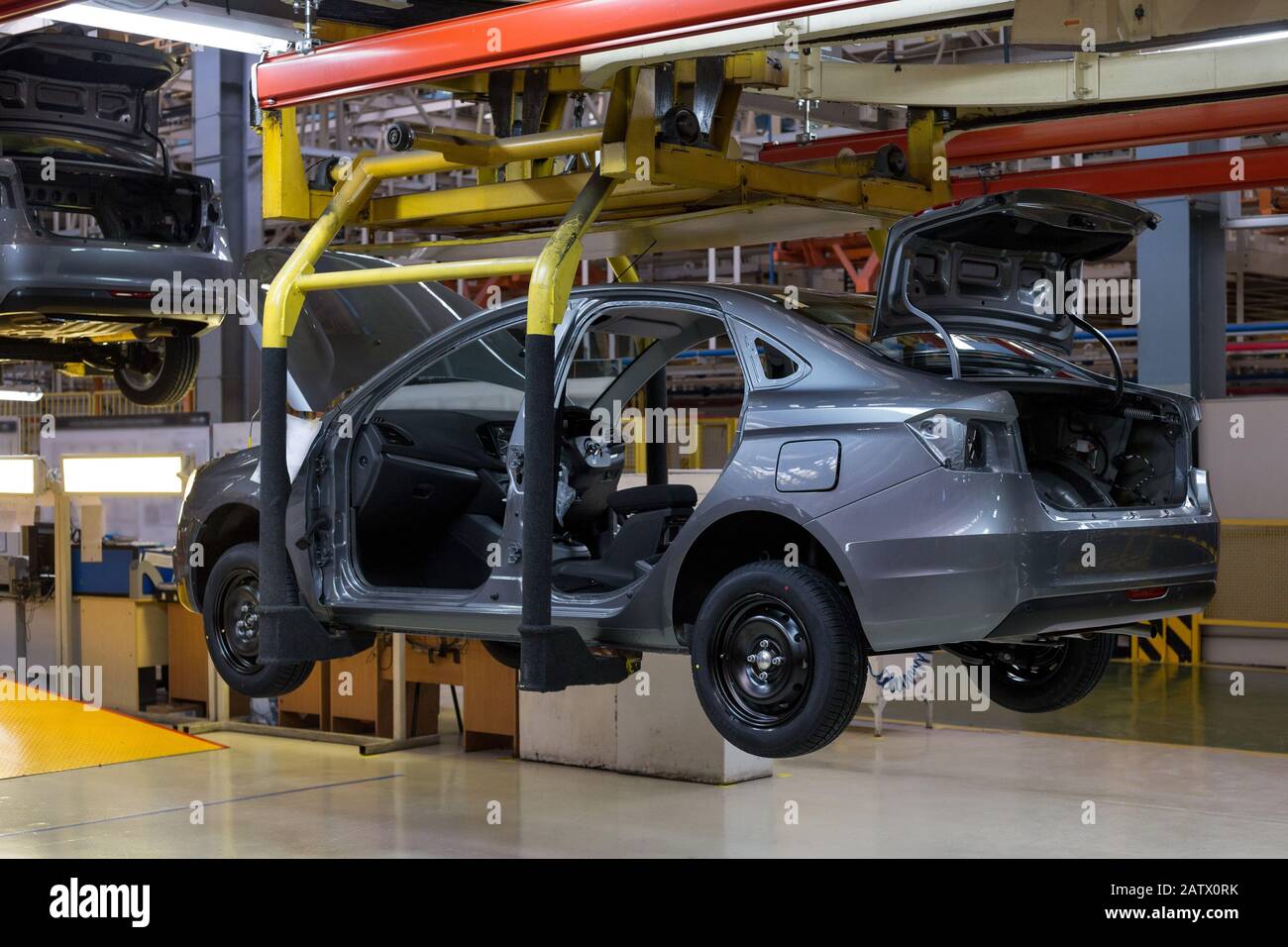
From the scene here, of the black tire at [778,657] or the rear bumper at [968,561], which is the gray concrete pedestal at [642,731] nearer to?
the black tire at [778,657]

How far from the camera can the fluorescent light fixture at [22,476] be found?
10844mm

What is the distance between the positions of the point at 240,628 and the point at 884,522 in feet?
9.81

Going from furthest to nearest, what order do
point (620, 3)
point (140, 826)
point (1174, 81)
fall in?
point (140, 826) < point (1174, 81) < point (620, 3)

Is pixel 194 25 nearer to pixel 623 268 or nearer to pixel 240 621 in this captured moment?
pixel 623 268

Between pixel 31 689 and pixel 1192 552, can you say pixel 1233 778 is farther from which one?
pixel 31 689

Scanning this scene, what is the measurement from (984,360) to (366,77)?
7.25 feet

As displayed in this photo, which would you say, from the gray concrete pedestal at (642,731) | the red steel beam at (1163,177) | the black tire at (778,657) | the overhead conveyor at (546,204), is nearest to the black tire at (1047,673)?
the black tire at (778,657)

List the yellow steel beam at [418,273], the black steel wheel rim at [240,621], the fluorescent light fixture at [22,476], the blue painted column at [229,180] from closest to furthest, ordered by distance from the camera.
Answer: the yellow steel beam at [418,273] < the black steel wheel rim at [240,621] < the fluorescent light fixture at [22,476] < the blue painted column at [229,180]

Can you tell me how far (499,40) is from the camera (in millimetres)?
4820

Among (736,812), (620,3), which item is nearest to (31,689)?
(736,812)

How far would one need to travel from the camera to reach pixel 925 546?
13.8ft

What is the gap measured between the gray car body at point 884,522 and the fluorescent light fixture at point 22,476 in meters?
6.54

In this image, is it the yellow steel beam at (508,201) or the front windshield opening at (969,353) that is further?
the yellow steel beam at (508,201)

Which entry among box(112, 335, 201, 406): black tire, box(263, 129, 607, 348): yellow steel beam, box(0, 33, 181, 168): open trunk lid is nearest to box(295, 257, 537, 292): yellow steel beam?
box(263, 129, 607, 348): yellow steel beam
